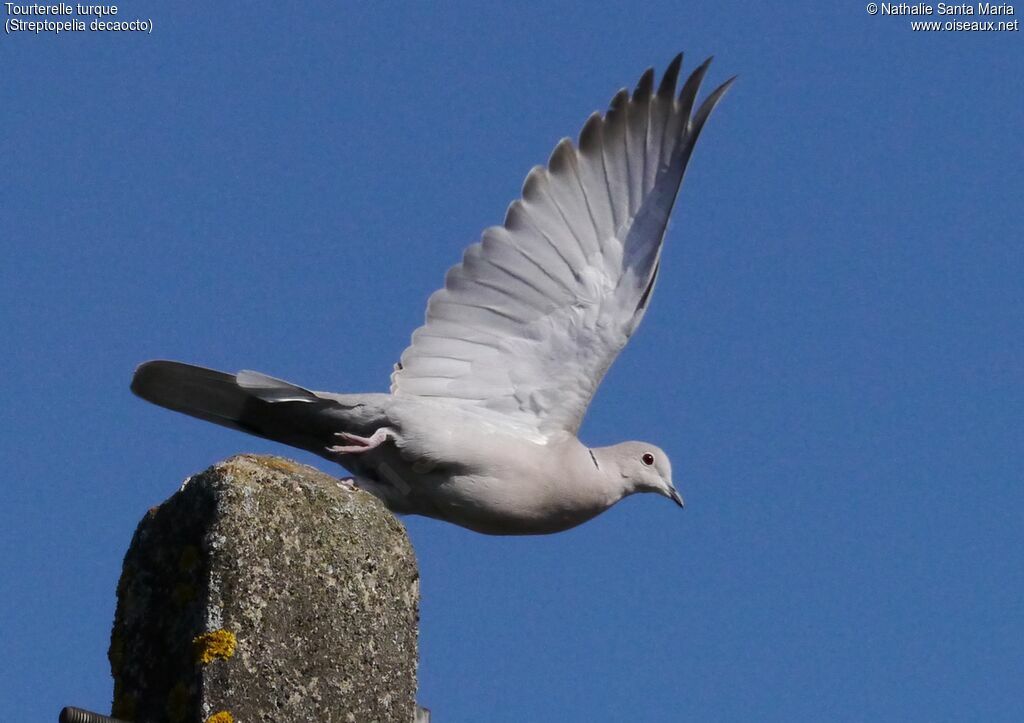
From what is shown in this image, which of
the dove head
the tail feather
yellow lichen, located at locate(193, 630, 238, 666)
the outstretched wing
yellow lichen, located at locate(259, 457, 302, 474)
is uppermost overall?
the outstretched wing

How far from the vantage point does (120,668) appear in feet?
16.1

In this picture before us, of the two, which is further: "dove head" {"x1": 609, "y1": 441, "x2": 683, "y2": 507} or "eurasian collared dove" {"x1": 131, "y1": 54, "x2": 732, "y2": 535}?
"dove head" {"x1": 609, "y1": 441, "x2": 683, "y2": 507}

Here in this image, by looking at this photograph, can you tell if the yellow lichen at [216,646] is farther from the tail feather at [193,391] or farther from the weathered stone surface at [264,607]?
the tail feather at [193,391]

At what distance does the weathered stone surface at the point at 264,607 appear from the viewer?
4.60 m

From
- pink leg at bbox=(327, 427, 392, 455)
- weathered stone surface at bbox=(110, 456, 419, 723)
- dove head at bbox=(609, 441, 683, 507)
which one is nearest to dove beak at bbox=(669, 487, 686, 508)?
dove head at bbox=(609, 441, 683, 507)

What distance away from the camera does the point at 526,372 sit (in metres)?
9.83

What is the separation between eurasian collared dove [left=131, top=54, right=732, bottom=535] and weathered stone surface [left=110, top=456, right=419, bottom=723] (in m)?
3.40

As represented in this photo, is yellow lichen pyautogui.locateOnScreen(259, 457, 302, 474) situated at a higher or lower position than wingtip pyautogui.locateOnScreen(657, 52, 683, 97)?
lower

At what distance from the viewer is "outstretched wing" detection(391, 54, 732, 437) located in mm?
9781

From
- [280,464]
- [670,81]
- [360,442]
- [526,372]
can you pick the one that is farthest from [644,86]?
[280,464]

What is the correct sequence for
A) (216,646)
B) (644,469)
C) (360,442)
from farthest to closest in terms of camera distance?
(644,469) → (360,442) → (216,646)

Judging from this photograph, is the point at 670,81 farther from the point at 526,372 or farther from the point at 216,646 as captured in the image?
the point at 216,646

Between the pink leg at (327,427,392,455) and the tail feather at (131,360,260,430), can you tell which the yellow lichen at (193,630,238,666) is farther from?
the pink leg at (327,427,392,455)

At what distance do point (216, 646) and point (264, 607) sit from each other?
0.61 ft
